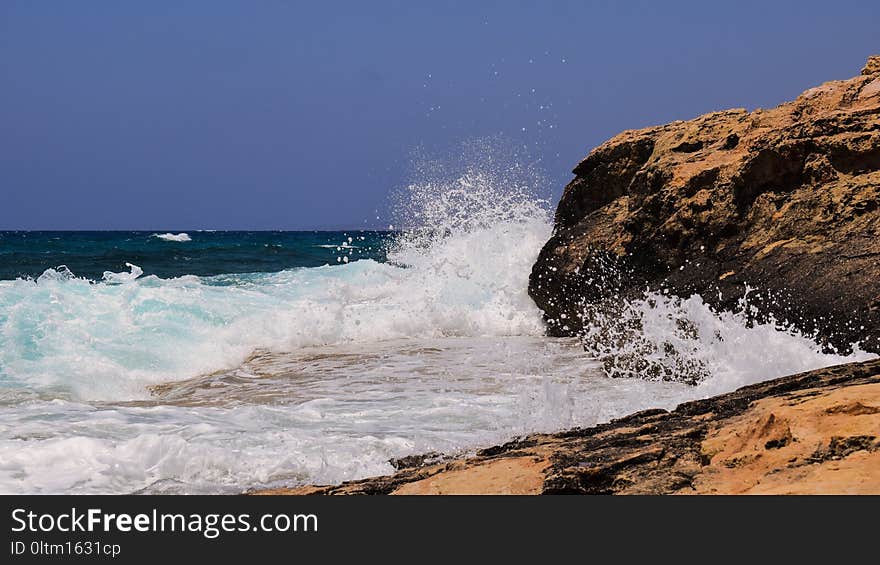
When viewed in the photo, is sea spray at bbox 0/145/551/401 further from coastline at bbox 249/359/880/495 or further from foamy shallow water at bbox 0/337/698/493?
coastline at bbox 249/359/880/495

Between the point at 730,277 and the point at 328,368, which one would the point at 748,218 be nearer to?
the point at 730,277

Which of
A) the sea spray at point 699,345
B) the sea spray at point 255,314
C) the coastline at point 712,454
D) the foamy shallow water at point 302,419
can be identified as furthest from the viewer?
the sea spray at point 255,314

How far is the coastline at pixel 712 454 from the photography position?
2654 millimetres

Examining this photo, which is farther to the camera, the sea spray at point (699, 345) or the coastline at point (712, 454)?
the sea spray at point (699, 345)

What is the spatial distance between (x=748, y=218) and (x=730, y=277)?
644 millimetres

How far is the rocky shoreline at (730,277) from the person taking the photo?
2.86 m

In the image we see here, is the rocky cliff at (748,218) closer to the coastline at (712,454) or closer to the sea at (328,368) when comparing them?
the sea at (328,368)

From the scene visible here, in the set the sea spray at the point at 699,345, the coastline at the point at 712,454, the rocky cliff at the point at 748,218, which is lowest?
the coastline at the point at 712,454

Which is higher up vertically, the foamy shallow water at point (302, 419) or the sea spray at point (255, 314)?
the sea spray at point (255, 314)

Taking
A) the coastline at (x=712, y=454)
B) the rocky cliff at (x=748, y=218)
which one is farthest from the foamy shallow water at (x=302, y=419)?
the rocky cliff at (x=748, y=218)

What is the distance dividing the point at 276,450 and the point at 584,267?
480cm

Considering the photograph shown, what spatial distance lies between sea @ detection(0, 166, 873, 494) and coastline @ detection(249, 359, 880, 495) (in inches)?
32.6

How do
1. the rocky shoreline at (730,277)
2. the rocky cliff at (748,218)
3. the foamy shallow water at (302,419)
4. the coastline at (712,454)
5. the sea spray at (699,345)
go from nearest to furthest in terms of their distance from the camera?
the coastline at (712,454)
the rocky shoreline at (730,277)
the foamy shallow water at (302,419)
the sea spray at (699,345)
the rocky cliff at (748,218)
